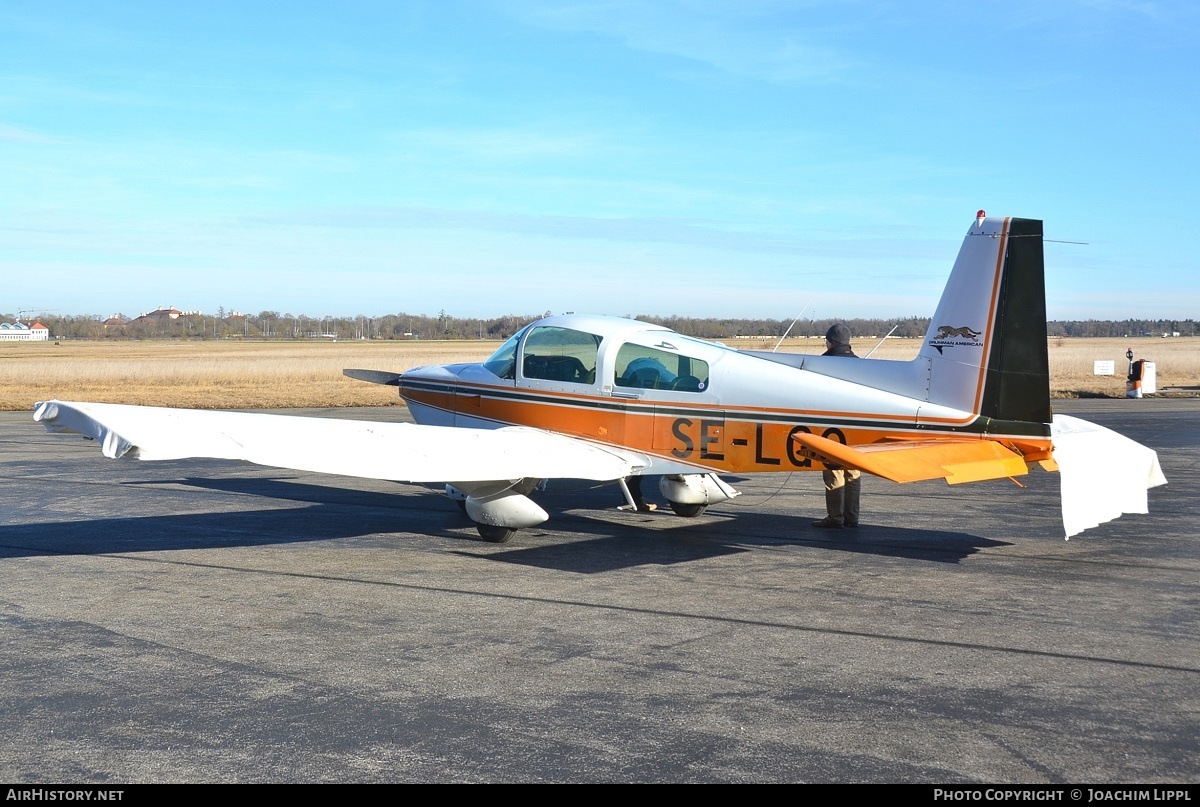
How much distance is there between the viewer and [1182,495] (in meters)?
12.8

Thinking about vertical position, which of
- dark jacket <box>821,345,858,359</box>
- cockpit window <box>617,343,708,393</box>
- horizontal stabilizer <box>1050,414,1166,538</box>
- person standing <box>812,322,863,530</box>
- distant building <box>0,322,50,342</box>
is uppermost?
distant building <box>0,322,50,342</box>

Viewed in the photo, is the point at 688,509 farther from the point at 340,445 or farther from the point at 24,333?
the point at 24,333

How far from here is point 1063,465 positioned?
8.77 metres

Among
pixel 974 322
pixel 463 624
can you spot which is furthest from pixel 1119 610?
pixel 463 624

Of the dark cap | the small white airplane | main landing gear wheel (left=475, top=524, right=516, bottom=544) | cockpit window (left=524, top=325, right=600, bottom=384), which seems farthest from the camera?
the dark cap

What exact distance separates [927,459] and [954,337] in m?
1.41

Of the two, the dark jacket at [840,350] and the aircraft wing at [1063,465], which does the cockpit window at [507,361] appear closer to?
the dark jacket at [840,350]

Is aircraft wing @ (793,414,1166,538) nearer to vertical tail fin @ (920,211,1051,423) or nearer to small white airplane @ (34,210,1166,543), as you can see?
small white airplane @ (34,210,1166,543)

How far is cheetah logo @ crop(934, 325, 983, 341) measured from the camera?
9.19 meters

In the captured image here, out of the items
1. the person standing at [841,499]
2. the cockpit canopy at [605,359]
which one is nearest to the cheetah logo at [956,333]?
the person standing at [841,499]

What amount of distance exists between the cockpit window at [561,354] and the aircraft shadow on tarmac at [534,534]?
164 cm

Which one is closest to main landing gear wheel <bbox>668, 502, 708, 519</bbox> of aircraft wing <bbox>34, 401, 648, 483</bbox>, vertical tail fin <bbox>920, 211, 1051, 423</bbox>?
aircraft wing <bbox>34, 401, 648, 483</bbox>

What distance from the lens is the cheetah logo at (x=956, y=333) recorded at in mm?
9188

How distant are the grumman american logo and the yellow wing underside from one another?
0.88 meters
